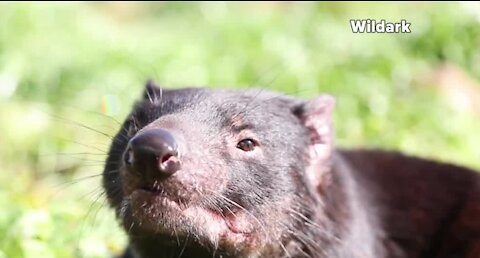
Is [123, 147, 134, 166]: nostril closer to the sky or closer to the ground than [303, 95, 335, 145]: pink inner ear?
closer to the sky

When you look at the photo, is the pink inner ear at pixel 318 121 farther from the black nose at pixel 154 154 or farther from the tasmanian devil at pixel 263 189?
the black nose at pixel 154 154

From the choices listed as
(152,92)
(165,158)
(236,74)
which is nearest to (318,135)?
(152,92)

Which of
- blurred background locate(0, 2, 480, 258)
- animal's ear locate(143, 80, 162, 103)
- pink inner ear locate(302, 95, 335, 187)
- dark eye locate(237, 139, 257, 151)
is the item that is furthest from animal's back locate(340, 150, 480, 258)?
blurred background locate(0, 2, 480, 258)

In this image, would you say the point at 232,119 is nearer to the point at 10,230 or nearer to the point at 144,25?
the point at 10,230

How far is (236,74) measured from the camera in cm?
769

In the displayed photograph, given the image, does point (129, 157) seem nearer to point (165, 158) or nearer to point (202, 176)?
point (165, 158)

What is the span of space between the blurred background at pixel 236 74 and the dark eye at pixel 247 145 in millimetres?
2059

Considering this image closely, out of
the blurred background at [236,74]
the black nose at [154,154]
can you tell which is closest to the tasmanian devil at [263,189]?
the black nose at [154,154]

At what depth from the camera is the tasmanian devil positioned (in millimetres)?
3059

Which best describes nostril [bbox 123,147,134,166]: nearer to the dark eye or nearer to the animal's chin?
the animal's chin

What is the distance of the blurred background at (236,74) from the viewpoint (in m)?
6.59

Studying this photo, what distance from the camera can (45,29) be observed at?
822 centimetres

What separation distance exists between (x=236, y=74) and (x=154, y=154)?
4.84 meters

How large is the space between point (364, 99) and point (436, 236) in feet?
9.48
